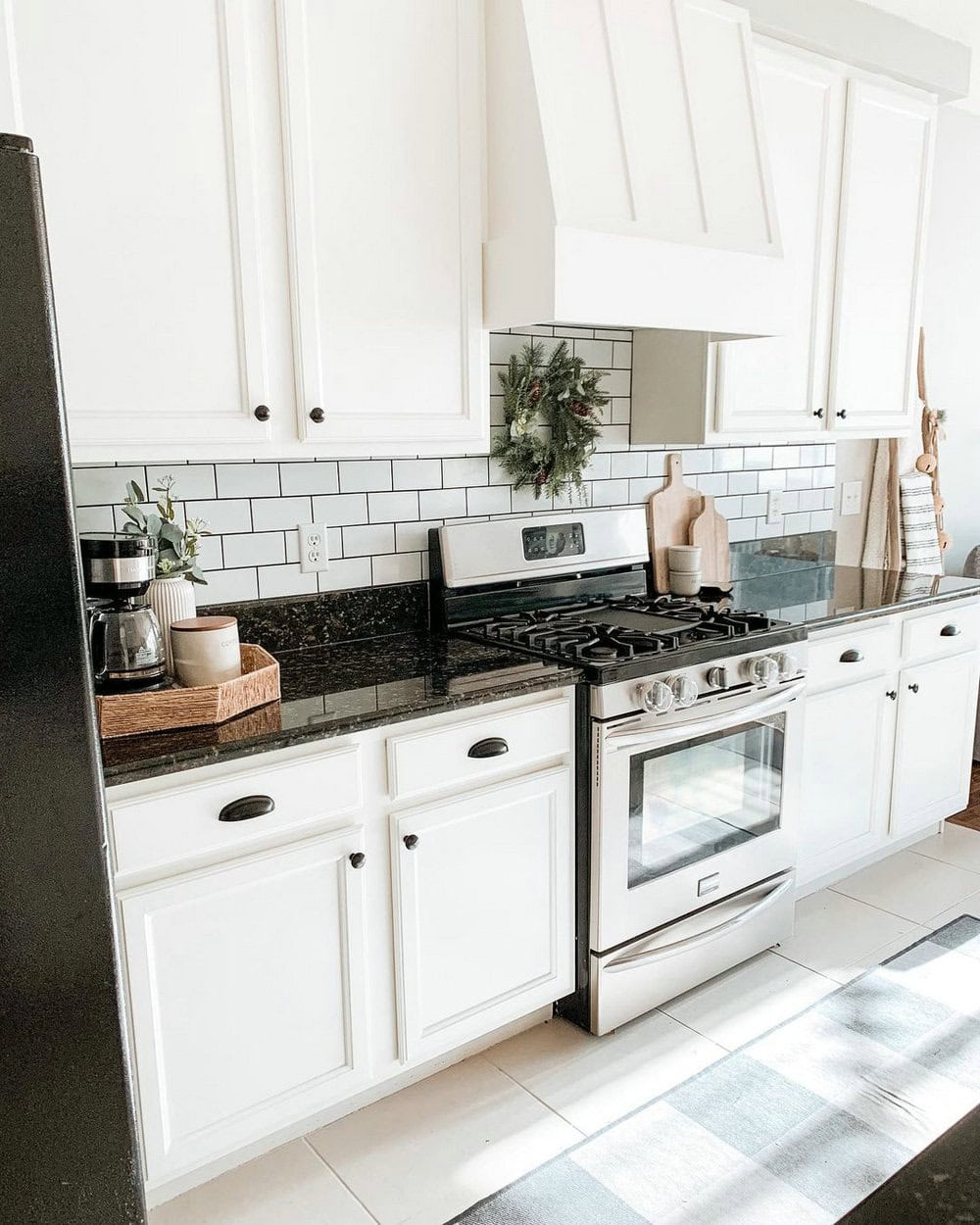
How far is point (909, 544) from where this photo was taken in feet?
12.4

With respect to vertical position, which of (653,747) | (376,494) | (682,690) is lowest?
(653,747)

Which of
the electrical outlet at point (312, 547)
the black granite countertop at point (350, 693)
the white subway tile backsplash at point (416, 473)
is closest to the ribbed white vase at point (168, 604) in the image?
the black granite countertop at point (350, 693)

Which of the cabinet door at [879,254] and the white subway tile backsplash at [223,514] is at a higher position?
the cabinet door at [879,254]

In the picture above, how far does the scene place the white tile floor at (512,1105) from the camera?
190 cm

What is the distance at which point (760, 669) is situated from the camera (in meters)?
2.46

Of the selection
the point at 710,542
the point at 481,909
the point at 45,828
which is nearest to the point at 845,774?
the point at 710,542

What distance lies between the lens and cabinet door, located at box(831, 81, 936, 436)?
2967 millimetres

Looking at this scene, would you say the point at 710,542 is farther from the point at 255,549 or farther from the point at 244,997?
the point at 244,997

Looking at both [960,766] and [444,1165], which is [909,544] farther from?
[444,1165]

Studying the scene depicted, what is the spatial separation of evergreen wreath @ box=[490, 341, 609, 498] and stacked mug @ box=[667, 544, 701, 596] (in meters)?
0.48

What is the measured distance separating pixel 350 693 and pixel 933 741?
7.41ft

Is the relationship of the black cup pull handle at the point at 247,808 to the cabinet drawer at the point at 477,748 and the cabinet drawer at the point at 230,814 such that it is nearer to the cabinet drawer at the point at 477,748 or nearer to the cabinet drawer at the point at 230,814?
the cabinet drawer at the point at 230,814

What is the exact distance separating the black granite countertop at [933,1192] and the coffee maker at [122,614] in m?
1.48

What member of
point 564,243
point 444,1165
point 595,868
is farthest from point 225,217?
point 444,1165
